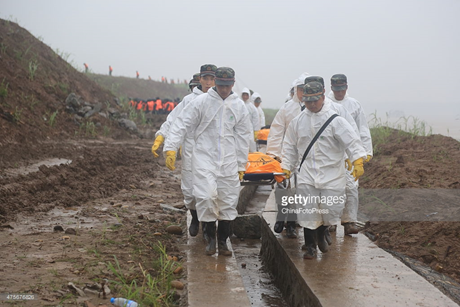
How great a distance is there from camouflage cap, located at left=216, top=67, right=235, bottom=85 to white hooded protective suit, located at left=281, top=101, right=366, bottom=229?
89 centimetres

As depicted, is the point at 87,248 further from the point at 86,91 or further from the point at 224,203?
the point at 86,91

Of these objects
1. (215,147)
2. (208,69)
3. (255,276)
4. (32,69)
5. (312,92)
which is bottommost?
(255,276)

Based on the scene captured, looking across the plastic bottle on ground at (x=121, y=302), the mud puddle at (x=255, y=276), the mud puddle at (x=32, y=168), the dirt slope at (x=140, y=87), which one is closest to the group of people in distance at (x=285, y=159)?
the mud puddle at (x=255, y=276)

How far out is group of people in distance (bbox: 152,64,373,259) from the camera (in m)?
5.23

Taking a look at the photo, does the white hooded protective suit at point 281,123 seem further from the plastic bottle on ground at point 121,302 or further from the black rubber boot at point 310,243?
the plastic bottle on ground at point 121,302

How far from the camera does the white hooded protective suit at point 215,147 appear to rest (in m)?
5.51

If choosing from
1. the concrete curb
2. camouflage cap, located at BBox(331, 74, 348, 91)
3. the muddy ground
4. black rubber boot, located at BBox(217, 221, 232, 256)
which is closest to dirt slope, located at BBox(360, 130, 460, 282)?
the concrete curb

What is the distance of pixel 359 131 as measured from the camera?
6.62m

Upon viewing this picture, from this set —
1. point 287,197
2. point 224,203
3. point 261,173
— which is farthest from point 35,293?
point 287,197

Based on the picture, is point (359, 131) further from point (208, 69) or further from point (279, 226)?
point (208, 69)

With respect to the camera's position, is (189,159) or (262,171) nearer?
(262,171)

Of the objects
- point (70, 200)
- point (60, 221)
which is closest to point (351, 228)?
point (60, 221)

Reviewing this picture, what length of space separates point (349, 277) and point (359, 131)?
241cm

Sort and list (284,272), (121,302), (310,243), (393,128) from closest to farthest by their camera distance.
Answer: (121,302) < (310,243) < (284,272) < (393,128)
